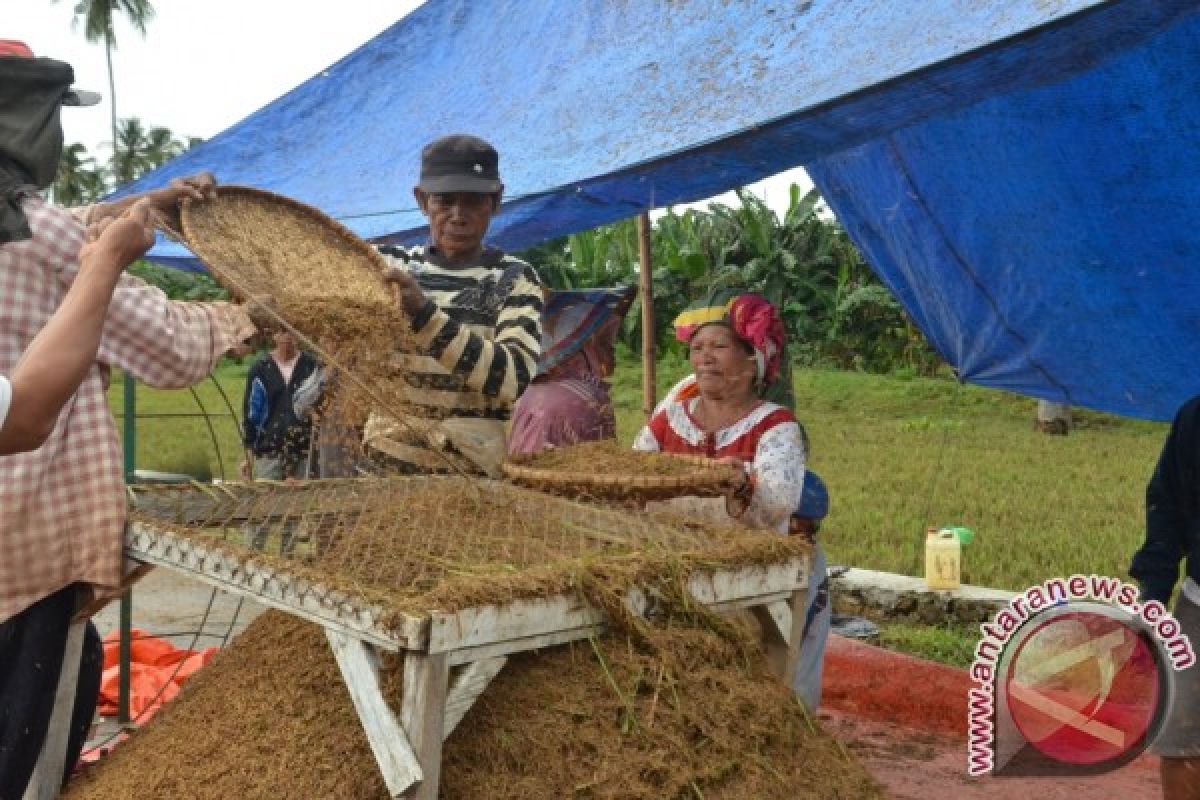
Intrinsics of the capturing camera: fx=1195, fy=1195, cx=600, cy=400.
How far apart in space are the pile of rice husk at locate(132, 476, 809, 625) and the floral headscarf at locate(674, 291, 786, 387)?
81cm

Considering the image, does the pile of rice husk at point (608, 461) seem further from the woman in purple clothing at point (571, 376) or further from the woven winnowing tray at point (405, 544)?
the woman in purple clothing at point (571, 376)

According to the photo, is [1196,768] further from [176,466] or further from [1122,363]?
[176,466]

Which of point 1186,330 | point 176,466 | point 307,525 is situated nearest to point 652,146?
point 307,525

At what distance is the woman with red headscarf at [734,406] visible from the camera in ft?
10.4

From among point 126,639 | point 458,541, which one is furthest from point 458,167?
point 126,639

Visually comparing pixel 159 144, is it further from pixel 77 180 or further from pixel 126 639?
pixel 126 639

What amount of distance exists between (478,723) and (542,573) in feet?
0.91

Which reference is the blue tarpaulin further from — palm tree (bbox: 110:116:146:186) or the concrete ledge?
palm tree (bbox: 110:116:146:186)

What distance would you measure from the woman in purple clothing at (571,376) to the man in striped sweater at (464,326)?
121 centimetres

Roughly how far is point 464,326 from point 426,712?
120 cm

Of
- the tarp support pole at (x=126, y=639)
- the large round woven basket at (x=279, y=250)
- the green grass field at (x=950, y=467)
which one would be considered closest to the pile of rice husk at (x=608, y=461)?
the large round woven basket at (x=279, y=250)

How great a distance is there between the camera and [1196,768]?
2977 millimetres

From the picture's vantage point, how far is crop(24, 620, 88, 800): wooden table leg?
8.37 feet

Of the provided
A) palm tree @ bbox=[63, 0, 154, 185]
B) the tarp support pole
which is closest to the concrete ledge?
the tarp support pole
